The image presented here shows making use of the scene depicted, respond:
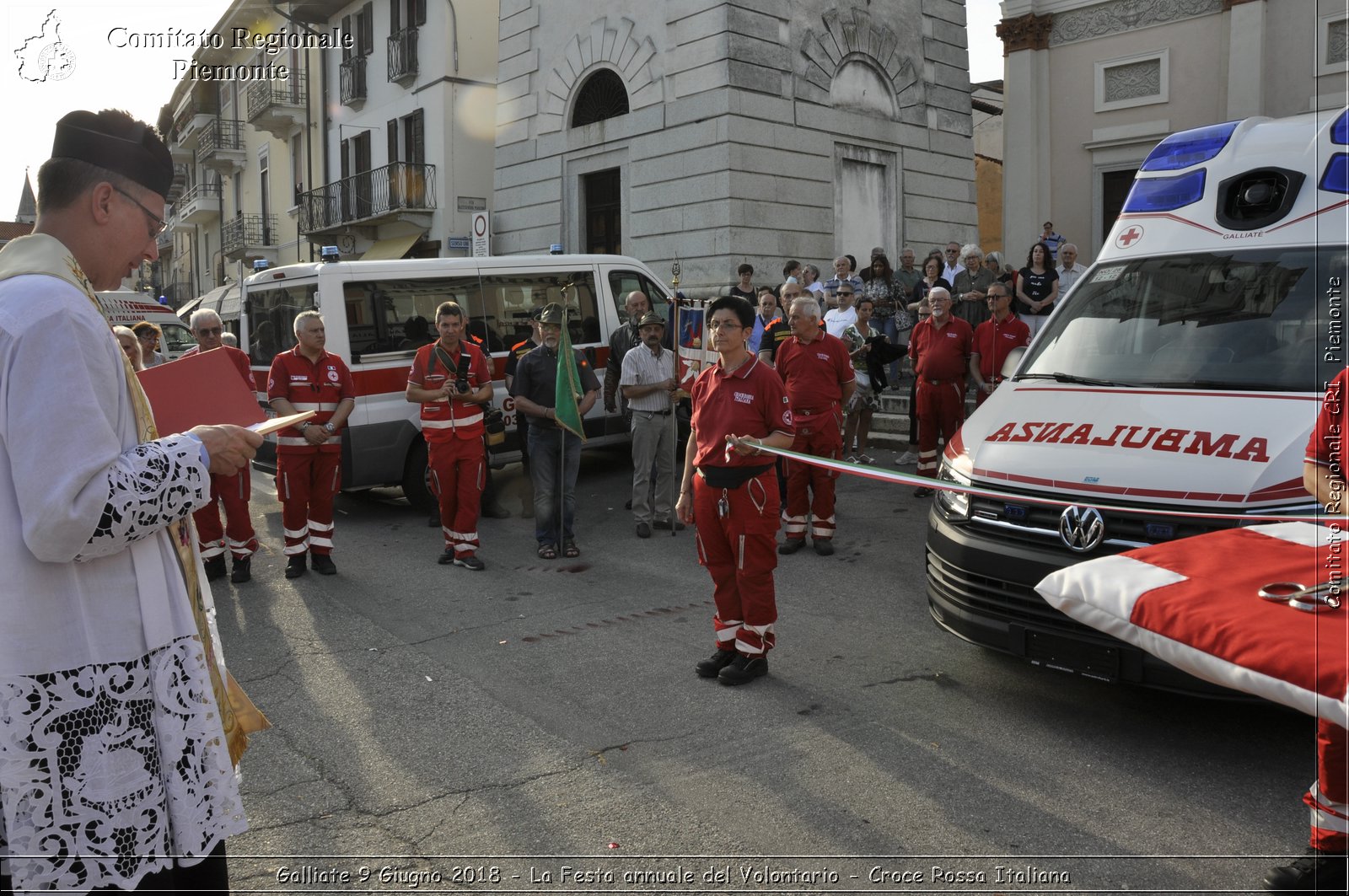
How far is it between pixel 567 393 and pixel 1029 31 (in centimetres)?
1423

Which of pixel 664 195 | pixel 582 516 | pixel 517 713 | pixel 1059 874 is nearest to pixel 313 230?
pixel 664 195

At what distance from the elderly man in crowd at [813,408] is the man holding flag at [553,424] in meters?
1.77

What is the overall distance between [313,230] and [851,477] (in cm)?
2172

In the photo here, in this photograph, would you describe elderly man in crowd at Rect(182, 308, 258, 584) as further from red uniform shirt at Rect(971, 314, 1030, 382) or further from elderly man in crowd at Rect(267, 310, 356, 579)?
red uniform shirt at Rect(971, 314, 1030, 382)

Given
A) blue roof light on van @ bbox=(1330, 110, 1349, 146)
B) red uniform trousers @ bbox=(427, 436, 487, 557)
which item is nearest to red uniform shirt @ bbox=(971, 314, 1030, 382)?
blue roof light on van @ bbox=(1330, 110, 1349, 146)

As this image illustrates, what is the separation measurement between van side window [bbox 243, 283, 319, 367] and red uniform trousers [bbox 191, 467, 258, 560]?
8.78 feet

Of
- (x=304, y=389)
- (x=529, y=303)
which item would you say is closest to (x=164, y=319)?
(x=529, y=303)

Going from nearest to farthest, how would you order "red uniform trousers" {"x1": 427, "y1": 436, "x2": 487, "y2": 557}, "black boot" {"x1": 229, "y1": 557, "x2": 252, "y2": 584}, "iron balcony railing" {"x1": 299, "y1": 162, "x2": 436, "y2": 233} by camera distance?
"black boot" {"x1": 229, "y1": 557, "x2": 252, "y2": 584} → "red uniform trousers" {"x1": 427, "y1": 436, "x2": 487, "y2": 557} → "iron balcony railing" {"x1": 299, "y1": 162, "x2": 436, "y2": 233}

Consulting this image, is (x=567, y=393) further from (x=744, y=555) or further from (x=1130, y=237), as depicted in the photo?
(x=1130, y=237)

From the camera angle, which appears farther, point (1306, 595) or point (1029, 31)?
point (1029, 31)

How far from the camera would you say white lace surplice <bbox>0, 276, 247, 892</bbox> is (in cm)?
197

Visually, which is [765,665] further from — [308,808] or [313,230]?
[313,230]

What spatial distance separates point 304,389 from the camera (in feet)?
26.5

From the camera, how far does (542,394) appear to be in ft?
28.8
